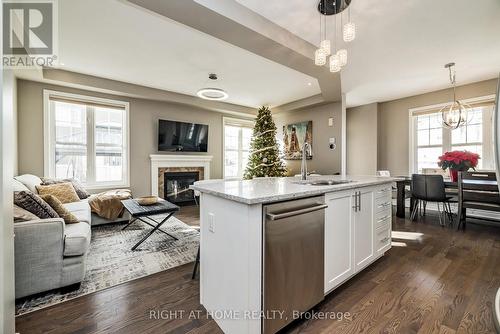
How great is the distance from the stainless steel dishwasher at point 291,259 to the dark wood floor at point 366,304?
22 cm

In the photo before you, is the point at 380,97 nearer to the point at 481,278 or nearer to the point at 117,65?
the point at 481,278

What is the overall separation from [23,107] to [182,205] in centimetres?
341

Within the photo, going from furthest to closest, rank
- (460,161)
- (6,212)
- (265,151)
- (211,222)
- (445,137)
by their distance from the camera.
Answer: (265,151)
(445,137)
(460,161)
(211,222)
(6,212)

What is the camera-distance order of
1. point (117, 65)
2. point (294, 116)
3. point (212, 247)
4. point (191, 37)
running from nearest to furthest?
1. point (212, 247)
2. point (191, 37)
3. point (117, 65)
4. point (294, 116)

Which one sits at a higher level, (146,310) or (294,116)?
(294,116)

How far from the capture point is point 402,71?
12.2ft

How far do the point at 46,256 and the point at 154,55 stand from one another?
2.75m

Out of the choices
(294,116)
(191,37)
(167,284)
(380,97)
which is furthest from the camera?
(294,116)

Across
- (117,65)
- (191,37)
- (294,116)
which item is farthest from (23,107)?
(294,116)

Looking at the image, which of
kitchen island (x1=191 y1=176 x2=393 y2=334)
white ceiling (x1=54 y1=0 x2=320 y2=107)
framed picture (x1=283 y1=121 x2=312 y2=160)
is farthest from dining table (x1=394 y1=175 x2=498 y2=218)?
white ceiling (x1=54 y1=0 x2=320 y2=107)

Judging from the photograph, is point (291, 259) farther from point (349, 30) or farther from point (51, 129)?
point (51, 129)

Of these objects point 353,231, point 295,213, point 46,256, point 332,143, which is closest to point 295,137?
point 332,143

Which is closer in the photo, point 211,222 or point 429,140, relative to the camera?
point 211,222

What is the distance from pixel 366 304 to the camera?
175cm
